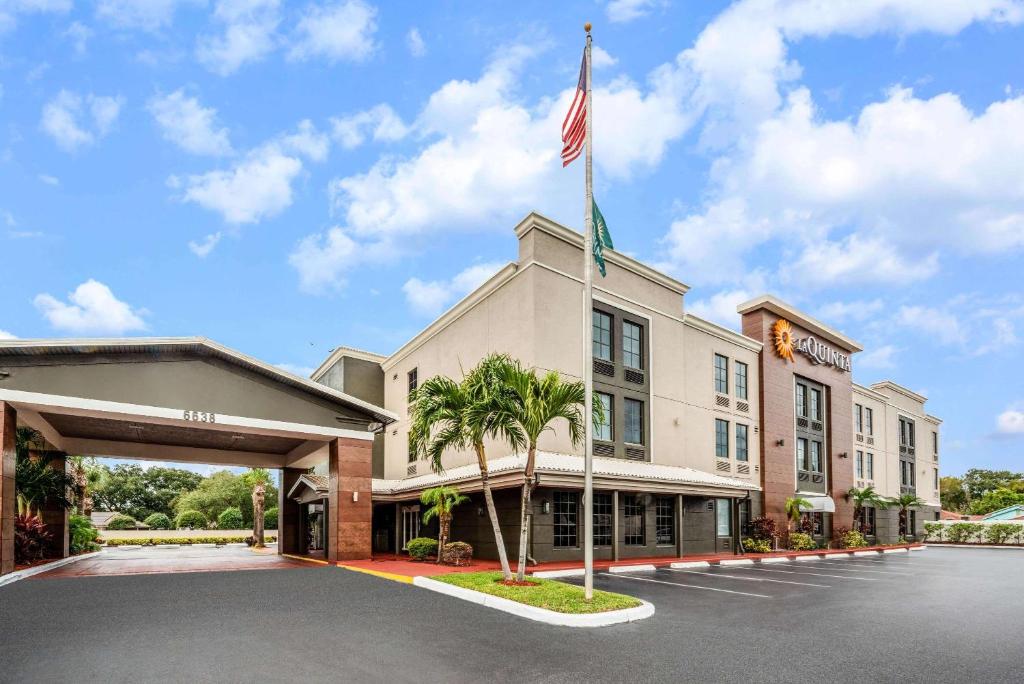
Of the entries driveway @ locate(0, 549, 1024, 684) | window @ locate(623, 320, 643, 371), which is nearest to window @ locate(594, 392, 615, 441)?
window @ locate(623, 320, 643, 371)

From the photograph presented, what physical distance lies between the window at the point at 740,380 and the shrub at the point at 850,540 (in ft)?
34.4

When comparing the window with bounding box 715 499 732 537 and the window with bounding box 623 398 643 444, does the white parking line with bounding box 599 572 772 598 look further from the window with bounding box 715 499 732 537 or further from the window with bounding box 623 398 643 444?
the window with bounding box 715 499 732 537

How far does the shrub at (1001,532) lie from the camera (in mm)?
47281

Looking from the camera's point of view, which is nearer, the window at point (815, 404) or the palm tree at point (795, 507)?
the palm tree at point (795, 507)

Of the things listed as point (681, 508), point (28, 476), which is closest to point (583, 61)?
point (681, 508)

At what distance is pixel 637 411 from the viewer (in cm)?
2744

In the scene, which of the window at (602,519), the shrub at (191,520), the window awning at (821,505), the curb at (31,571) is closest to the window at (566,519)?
the window at (602,519)

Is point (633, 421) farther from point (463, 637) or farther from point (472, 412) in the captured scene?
point (463, 637)

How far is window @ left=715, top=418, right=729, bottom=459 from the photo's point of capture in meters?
31.4

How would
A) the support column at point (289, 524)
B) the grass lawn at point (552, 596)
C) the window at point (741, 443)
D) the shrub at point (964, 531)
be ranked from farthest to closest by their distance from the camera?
the shrub at point (964, 531) < the window at point (741, 443) < the support column at point (289, 524) < the grass lawn at point (552, 596)

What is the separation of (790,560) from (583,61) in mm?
22236

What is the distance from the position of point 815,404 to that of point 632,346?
1638 cm

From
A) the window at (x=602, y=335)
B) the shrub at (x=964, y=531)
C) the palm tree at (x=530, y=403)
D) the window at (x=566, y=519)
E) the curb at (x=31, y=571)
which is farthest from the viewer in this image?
the shrub at (x=964, y=531)

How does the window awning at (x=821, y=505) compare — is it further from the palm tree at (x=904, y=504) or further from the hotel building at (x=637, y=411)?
the palm tree at (x=904, y=504)
